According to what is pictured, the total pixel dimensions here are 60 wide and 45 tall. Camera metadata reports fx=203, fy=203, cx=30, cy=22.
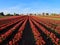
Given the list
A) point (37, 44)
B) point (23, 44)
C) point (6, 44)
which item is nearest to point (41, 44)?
point (37, 44)

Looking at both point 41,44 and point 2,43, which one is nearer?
point 41,44

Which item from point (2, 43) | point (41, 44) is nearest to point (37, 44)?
point (41, 44)

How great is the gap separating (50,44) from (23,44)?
7.22 feet

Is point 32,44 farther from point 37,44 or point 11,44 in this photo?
point 11,44

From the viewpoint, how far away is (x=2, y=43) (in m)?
17.3

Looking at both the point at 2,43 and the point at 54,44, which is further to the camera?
the point at 2,43

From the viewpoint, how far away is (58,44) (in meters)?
15.9

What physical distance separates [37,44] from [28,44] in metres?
0.77

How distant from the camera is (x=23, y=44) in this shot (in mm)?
16562

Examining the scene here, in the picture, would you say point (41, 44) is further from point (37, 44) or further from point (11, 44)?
point (11, 44)

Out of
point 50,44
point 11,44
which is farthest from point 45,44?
point 11,44

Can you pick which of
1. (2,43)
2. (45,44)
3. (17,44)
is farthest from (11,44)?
(45,44)

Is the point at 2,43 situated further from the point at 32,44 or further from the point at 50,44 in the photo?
the point at 50,44

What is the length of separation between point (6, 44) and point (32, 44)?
2.12 meters
